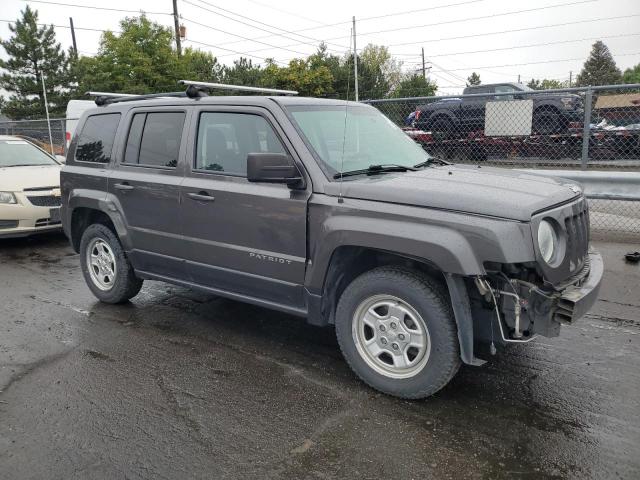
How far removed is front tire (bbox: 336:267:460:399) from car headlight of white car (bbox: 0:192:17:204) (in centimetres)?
630

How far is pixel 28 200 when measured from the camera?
311 inches

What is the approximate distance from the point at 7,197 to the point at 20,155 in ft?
5.54

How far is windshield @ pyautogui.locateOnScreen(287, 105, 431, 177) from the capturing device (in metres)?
3.91

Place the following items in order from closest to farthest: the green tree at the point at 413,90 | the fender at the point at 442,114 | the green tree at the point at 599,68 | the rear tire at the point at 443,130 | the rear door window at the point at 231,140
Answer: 1. the rear door window at the point at 231,140
2. the rear tire at the point at 443,130
3. the fender at the point at 442,114
4. the green tree at the point at 413,90
5. the green tree at the point at 599,68

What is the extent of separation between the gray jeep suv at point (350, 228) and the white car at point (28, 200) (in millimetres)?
3329

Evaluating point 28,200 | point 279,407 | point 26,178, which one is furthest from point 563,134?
point 26,178

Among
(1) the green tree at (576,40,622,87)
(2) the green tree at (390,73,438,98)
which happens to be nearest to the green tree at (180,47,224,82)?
(2) the green tree at (390,73,438,98)

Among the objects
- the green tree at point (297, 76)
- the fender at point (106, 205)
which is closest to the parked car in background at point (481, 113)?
the fender at point (106, 205)

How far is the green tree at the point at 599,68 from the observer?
74.5m

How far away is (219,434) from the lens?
3.13 meters

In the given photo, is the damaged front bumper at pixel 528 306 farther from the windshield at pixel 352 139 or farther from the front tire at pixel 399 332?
the windshield at pixel 352 139

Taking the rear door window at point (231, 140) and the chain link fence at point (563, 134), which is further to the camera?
the chain link fence at point (563, 134)

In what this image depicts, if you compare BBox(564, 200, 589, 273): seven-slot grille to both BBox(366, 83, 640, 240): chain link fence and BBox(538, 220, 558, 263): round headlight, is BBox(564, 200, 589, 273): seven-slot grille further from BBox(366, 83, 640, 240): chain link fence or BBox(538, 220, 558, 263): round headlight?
BBox(366, 83, 640, 240): chain link fence

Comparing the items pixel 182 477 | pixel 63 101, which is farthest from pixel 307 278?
pixel 63 101
